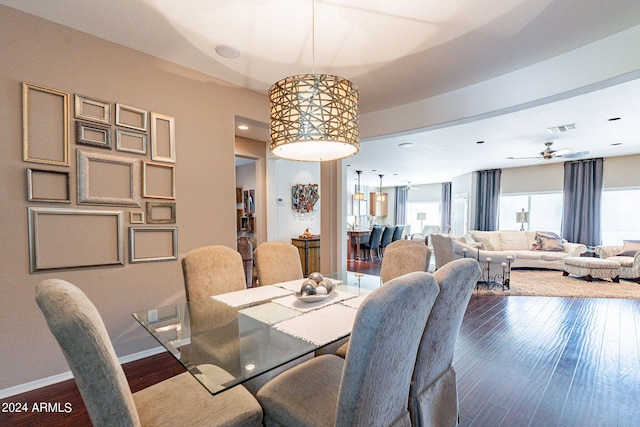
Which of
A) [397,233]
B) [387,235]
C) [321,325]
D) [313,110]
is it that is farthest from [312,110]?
[397,233]

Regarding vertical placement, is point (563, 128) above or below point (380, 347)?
above

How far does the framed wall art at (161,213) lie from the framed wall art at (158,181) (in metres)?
0.06

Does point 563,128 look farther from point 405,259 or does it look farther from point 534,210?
point 534,210

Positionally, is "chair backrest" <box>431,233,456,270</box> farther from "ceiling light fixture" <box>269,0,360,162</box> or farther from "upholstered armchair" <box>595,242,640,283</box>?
"ceiling light fixture" <box>269,0,360,162</box>

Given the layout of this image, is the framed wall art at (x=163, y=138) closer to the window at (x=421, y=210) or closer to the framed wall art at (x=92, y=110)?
the framed wall art at (x=92, y=110)

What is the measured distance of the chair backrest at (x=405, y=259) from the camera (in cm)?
221

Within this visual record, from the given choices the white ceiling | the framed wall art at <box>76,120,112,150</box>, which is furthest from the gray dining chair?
the framed wall art at <box>76,120,112,150</box>

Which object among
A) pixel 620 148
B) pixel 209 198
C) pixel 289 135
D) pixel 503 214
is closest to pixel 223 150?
pixel 209 198

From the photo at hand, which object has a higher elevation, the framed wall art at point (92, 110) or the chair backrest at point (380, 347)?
the framed wall art at point (92, 110)

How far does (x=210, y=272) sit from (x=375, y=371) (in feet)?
4.87

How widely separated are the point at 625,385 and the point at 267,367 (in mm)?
2704

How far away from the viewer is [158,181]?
8.00ft

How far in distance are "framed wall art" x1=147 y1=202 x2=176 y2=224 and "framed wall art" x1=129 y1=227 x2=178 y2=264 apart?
0.07 meters

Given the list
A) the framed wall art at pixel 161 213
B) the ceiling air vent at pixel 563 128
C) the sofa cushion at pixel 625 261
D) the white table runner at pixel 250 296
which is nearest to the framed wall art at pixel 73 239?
the framed wall art at pixel 161 213
